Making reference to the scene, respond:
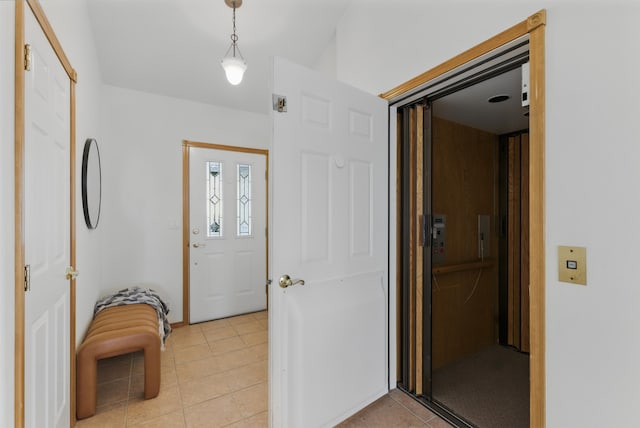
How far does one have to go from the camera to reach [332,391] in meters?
1.61

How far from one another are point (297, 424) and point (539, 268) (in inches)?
52.1

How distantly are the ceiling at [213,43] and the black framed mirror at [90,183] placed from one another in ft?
3.15

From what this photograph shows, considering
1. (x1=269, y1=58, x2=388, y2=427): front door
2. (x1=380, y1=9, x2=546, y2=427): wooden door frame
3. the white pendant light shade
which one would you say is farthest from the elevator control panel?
the white pendant light shade

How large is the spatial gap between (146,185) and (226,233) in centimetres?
101

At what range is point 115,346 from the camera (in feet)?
6.31

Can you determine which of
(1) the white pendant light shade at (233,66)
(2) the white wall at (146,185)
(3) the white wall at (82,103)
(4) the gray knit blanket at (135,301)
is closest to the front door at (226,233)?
(2) the white wall at (146,185)

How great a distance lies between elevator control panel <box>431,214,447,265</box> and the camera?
2.40 meters

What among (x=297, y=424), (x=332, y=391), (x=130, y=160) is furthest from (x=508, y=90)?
(x=130, y=160)

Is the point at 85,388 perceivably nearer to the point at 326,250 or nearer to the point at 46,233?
the point at 46,233

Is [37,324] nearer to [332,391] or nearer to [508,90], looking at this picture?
[332,391]
